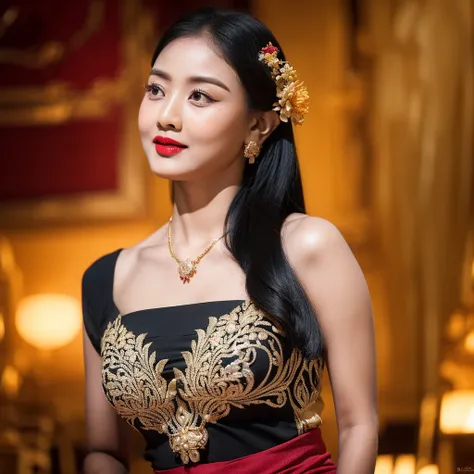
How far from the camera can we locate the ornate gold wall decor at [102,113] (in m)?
4.50

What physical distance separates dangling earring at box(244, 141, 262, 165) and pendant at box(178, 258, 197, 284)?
22cm

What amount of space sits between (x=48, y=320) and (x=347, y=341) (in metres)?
2.88

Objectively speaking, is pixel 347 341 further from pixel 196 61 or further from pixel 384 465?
pixel 384 465

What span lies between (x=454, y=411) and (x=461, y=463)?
0.90 metres

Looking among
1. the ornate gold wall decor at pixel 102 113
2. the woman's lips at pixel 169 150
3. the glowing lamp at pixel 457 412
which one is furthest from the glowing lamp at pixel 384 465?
the ornate gold wall decor at pixel 102 113

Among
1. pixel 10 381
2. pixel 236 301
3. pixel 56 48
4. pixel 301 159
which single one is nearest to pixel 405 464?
pixel 236 301

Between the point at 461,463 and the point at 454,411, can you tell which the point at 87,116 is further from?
the point at 461,463

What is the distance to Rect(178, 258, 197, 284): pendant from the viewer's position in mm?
1872

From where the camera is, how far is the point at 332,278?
1758 mm

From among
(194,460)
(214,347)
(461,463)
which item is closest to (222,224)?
(214,347)

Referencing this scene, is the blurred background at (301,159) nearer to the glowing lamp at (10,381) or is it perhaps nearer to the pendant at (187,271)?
the glowing lamp at (10,381)

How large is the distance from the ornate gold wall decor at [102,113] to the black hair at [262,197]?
2.63 m

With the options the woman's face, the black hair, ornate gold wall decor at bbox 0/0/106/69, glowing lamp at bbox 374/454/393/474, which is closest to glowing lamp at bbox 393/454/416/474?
glowing lamp at bbox 374/454/393/474

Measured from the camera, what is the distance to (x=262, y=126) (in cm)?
190
